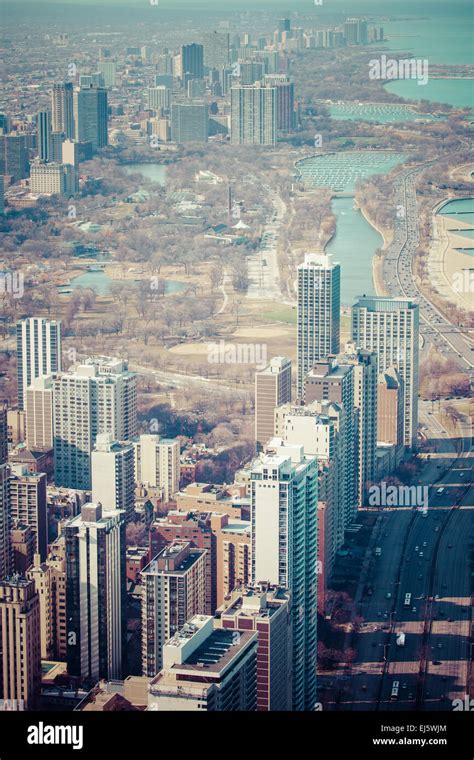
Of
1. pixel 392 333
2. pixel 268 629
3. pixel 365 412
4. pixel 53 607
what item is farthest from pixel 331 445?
pixel 392 333

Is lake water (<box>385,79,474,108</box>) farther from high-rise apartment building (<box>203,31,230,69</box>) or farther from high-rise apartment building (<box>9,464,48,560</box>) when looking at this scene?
high-rise apartment building (<box>9,464,48,560</box>)

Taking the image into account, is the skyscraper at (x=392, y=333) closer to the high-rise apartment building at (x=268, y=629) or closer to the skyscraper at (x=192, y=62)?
the high-rise apartment building at (x=268, y=629)

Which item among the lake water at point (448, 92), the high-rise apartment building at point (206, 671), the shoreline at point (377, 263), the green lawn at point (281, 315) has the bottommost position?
the green lawn at point (281, 315)

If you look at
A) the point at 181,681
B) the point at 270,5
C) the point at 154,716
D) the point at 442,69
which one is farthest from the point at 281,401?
the point at 270,5

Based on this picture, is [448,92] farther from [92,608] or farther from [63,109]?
[92,608]

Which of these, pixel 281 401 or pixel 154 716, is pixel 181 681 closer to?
pixel 154 716

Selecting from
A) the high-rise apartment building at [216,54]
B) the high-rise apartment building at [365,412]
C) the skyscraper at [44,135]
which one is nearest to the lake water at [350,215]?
the high-rise apartment building at [216,54]
